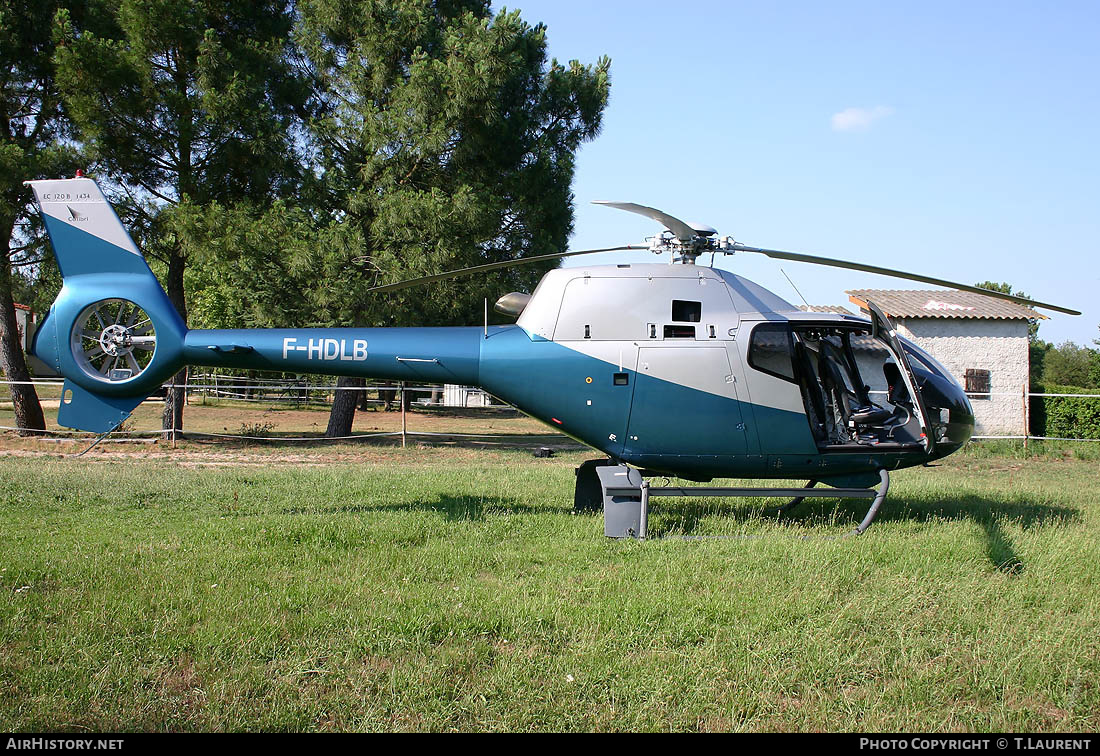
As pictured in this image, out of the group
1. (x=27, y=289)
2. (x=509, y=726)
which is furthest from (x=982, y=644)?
(x=27, y=289)

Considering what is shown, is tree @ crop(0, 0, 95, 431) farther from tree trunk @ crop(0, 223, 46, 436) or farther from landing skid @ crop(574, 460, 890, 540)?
landing skid @ crop(574, 460, 890, 540)

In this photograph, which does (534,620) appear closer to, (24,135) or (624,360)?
(624,360)

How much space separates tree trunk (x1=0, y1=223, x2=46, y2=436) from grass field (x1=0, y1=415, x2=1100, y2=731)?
11.1m

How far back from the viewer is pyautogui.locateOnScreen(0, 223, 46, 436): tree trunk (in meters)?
18.6

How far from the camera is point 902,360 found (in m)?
8.12

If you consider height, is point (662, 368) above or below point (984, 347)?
below

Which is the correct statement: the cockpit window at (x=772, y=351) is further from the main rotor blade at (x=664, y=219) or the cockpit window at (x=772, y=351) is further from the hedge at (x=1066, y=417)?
the hedge at (x=1066, y=417)

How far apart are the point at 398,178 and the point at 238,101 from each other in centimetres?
380

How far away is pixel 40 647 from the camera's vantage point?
4.66m

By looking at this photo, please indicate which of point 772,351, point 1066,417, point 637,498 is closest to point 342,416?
point 637,498

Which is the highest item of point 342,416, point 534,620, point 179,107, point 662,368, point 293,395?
point 179,107

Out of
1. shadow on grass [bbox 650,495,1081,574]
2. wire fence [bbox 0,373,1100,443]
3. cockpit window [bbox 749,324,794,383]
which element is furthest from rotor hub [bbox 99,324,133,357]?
wire fence [bbox 0,373,1100,443]

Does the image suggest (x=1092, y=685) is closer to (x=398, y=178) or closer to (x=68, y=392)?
(x=68, y=392)

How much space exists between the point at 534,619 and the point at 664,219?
168 inches
